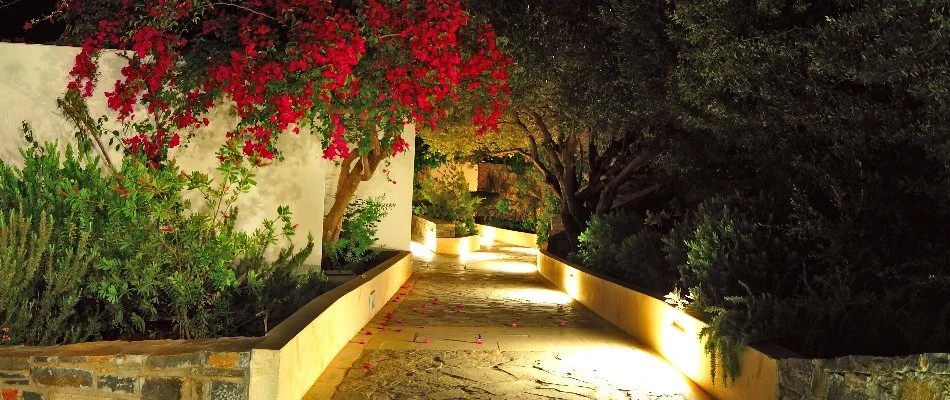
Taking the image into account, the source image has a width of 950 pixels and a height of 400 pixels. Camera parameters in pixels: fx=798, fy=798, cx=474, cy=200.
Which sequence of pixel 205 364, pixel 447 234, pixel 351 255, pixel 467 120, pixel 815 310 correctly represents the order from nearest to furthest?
pixel 205 364, pixel 815 310, pixel 351 255, pixel 467 120, pixel 447 234

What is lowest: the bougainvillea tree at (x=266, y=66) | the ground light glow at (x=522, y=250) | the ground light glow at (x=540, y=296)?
the ground light glow at (x=540, y=296)

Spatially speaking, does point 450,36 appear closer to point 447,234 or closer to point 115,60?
point 115,60

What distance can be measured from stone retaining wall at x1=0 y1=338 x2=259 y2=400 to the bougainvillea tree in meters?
2.74

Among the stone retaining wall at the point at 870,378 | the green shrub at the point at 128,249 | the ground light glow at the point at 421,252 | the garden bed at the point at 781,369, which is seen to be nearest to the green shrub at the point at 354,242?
the garden bed at the point at 781,369

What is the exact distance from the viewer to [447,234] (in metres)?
27.7

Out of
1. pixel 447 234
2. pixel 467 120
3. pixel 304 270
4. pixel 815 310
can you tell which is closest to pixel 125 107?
pixel 304 270

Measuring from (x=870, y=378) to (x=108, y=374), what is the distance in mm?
4984

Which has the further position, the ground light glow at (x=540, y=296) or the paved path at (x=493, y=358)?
the ground light glow at (x=540, y=296)

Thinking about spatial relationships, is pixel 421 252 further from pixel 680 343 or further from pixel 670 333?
pixel 680 343

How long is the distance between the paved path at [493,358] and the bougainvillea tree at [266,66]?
227 cm

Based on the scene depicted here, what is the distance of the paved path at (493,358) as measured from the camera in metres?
6.93

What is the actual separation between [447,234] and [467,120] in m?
9.81

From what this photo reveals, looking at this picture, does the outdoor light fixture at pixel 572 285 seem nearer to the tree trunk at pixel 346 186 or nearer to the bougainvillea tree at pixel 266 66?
the tree trunk at pixel 346 186

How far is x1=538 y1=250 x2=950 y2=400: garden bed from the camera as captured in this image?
4.84 m
